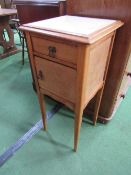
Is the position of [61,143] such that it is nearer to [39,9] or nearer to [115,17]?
[115,17]

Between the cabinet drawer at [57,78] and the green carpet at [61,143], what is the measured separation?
0.53 meters

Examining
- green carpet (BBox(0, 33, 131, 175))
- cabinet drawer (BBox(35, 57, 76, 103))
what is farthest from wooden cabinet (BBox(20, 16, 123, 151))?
green carpet (BBox(0, 33, 131, 175))

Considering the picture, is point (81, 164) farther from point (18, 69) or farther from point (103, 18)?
point (18, 69)

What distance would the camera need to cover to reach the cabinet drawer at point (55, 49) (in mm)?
769

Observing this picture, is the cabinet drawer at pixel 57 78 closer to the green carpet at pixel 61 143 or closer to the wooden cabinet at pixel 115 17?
the wooden cabinet at pixel 115 17

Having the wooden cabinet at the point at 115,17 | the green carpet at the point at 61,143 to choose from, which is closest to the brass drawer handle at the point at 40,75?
the wooden cabinet at the point at 115,17

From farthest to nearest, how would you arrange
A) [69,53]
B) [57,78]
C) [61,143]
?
[61,143] < [57,78] < [69,53]

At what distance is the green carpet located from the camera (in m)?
1.16

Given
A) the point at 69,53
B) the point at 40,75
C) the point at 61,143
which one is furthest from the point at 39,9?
the point at 61,143

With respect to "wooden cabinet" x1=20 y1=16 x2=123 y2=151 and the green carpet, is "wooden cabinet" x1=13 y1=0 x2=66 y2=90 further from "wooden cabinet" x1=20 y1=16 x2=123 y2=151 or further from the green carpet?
the green carpet

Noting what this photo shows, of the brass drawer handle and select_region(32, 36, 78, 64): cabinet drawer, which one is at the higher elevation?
select_region(32, 36, 78, 64): cabinet drawer

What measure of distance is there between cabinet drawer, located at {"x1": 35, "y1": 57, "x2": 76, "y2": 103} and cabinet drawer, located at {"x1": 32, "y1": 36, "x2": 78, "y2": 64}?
0.18 ft

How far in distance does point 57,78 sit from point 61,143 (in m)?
0.66

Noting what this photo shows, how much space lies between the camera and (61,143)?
1.34m
